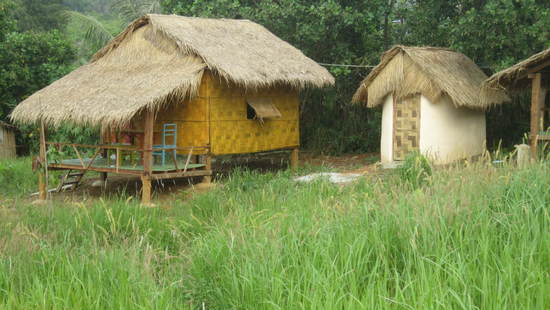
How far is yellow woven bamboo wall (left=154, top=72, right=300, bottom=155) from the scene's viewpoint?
12016 mm

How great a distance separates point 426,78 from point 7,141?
1224 cm

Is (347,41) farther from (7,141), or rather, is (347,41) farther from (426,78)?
(7,141)

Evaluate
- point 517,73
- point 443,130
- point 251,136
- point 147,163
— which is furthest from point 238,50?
point 517,73

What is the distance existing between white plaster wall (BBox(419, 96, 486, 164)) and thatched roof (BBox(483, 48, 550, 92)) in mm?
850

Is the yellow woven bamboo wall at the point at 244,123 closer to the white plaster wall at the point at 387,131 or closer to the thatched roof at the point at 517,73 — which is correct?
the white plaster wall at the point at 387,131

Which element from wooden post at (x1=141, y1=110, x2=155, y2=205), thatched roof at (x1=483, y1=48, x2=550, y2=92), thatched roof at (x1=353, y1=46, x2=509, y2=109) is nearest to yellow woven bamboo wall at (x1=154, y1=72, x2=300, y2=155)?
wooden post at (x1=141, y1=110, x2=155, y2=205)

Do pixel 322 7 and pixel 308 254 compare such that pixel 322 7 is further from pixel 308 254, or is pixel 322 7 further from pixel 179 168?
pixel 308 254

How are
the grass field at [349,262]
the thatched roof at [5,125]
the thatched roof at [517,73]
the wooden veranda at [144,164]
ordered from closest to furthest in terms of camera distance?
the grass field at [349,262]
the thatched roof at [517,73]
the wooden veranda at [144,164]
the thatched roof at [5,125]

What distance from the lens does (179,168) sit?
11.4 metres

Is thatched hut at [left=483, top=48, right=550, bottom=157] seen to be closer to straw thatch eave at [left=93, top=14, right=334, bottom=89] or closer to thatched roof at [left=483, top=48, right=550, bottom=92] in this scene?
thatched roof at [left=483, top=48, right=550, bottom=92]

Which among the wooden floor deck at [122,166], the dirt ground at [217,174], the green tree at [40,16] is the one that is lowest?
the dirt ground at [217,174]

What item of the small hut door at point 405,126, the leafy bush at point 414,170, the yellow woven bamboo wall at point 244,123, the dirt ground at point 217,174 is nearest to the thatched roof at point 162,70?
the yellow woven bamboo wall at point 244,123

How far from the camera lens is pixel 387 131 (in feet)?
44.1

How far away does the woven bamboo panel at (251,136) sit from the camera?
12.2m
